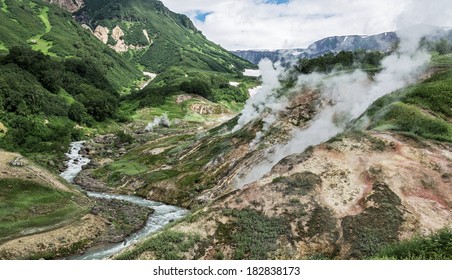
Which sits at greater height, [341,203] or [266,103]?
[266,103]

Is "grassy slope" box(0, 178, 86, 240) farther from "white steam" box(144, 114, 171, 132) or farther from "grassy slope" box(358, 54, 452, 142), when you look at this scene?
"white steam" box(144, 114, 171, 132)

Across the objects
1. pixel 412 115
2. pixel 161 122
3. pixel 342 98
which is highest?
pixel 342 98

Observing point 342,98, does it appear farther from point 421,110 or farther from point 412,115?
point 412,115

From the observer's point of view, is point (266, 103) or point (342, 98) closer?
point (342, 98)

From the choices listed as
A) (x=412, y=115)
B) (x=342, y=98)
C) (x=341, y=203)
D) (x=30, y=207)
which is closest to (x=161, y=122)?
(x=342, y=98)

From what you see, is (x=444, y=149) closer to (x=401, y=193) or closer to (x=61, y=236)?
(x=401, y=193)

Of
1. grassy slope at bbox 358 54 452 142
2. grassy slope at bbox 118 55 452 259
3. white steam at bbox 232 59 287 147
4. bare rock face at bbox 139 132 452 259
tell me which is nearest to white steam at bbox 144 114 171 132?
white steam at bbox 232 59 287 147

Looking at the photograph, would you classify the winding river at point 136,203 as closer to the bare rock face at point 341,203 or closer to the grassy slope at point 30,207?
the grassy slope at point 30,207

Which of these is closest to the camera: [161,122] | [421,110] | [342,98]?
[421,110]
